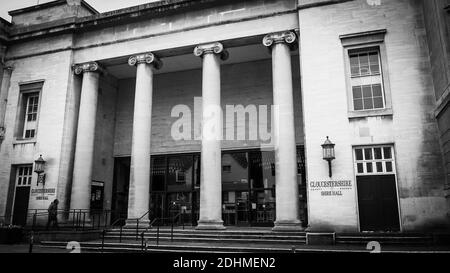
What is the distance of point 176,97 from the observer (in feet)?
77.0

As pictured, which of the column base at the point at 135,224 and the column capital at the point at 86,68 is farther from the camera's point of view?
the column capital at the point at 86,68

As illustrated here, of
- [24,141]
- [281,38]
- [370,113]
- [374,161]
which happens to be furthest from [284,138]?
[24,141]

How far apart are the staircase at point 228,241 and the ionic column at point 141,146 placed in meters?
1.19

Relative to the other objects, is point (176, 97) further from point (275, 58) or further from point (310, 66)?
point (310, 66)

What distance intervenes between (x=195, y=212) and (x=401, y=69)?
1357 cm

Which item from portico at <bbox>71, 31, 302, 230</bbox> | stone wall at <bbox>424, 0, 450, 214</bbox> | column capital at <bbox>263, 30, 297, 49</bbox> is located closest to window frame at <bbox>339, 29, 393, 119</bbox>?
stone wall at <bbox>424, 0, 450, 214</bbox>

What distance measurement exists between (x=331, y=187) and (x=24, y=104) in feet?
60.4

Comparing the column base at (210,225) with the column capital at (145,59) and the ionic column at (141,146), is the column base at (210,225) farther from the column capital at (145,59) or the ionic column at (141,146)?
Answer: the column capital at (145,59)

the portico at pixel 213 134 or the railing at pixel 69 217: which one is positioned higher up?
the portico at pixel 213 134

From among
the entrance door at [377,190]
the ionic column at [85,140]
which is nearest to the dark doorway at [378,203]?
the entrance door at [377,190]

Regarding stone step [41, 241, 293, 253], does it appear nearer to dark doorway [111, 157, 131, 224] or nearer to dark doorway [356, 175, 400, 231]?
dark doorway [356, 175, 400, 231]

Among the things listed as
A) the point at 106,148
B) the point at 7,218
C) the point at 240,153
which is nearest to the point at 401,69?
the point at 240,153

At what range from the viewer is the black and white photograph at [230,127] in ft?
46.2

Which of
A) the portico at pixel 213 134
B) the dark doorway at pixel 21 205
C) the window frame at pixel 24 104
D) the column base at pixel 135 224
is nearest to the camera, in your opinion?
the portico at pixel 213 134
